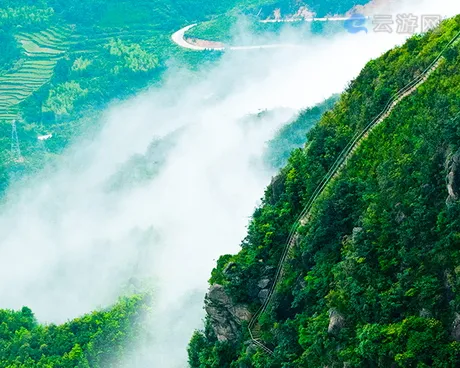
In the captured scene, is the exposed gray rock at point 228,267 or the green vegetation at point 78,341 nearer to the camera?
the exposed gray rock at point 228,267

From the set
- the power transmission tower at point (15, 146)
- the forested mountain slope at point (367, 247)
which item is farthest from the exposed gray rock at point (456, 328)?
the power transmission tower at point (15, 146)

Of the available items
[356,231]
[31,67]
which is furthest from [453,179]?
[31,67]

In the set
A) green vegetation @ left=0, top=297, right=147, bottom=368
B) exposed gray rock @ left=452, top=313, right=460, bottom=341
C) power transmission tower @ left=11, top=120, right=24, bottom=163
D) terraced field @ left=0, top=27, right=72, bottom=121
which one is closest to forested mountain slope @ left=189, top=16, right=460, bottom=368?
exposed gray rock @ left=452, top=313, right=460, bottom=341

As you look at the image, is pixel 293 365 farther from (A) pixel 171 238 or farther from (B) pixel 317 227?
(A) pixel 171 238

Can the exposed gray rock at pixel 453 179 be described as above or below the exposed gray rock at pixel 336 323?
above

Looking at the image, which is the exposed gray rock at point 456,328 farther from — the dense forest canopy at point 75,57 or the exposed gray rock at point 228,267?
the dense forest canopy at point 75,57

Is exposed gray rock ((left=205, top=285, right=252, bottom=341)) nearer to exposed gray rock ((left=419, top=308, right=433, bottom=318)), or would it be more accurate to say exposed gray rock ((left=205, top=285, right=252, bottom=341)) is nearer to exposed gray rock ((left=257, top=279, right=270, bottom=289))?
exposed gray rock ((left=257, top=279, right=270, bottom=289))
